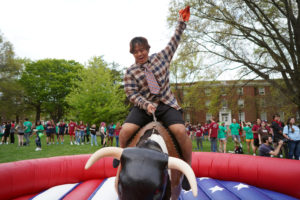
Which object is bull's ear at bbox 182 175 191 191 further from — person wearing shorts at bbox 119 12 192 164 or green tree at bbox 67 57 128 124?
green tree at bbox 67 57 128 124

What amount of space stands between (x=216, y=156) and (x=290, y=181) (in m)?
2.00

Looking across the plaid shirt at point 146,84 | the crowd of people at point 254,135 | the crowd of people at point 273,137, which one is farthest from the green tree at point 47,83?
the plaid shirt at point 146,84

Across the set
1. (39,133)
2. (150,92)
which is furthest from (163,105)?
(39,133)

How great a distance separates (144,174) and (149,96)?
5.21ft

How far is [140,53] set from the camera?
277 cm

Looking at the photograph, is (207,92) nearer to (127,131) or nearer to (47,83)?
(127,131)

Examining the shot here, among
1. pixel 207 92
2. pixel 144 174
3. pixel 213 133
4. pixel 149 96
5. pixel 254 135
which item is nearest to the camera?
pixel 144 174

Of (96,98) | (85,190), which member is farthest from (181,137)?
(96,98)

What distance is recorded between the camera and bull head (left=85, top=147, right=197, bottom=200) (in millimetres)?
1413

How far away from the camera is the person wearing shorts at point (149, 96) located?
2.71m

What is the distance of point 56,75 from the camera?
39.6 metres

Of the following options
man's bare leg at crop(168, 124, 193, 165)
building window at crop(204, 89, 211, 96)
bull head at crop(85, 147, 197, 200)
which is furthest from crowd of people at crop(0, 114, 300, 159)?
bull head at crop(85, 147, 197, 200)

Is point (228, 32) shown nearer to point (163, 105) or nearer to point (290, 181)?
point (290, 181)

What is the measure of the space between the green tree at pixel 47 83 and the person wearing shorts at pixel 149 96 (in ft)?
128
